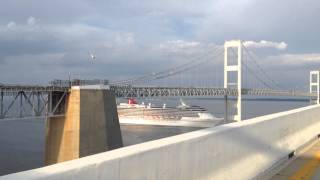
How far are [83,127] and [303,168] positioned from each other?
31.9 metres

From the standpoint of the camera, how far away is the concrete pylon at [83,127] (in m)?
39.4

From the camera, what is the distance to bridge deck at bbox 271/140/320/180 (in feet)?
27.8

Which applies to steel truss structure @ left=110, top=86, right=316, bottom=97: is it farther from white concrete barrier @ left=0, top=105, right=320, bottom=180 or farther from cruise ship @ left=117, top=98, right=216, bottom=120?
white concrete barrier @ left=0, top=105, right=320, bottom=180

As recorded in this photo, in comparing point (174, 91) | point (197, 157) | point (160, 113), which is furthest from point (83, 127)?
point (160, 113)

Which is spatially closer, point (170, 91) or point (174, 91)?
point (170, 91)

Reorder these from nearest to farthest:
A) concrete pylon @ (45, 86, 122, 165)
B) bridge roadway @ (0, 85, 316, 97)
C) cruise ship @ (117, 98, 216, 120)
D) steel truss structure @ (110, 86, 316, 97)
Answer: concrete pylon @ (45, 86, 122, 165) < bridge roadway @ (0, 85, 316, 97) < steel truss structure @ (110, 86, 316, 97) < cruise ship @ (117, 98, 216, 120)

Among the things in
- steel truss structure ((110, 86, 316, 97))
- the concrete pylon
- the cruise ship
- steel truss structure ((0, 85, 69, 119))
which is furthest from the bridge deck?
the cruise ship

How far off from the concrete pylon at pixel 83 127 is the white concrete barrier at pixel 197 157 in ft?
97.6

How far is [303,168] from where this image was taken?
9430mm

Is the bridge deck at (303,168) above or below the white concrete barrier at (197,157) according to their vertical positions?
below

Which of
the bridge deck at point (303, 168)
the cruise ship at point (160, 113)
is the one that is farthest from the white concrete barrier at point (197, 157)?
the cruise ship at point (160, 113)

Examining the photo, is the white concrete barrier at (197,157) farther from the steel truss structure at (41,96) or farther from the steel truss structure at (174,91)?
the steel truss structure at (174,91)

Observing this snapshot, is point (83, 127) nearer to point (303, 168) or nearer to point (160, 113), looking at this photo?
point (303, 168)

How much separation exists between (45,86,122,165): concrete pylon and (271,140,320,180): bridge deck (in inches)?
1120
